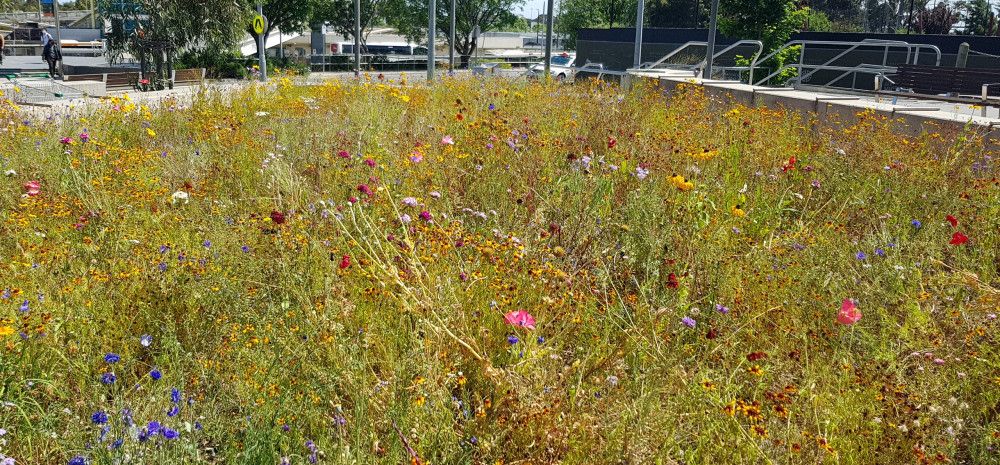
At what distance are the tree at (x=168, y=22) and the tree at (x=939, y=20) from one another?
50838mm

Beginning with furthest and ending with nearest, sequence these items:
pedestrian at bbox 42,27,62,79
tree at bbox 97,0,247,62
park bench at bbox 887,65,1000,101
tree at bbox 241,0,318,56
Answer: tree at bbox 241,0,318,56
tree at bbox 97,0,247,62
pedestrian at bbox 42,27,62,79
park bench at bbox 887,65,1000,101

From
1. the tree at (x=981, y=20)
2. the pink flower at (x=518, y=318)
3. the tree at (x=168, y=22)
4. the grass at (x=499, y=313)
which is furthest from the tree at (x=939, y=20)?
the pink flower at (x=518, y=318)

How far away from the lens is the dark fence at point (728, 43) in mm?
22969

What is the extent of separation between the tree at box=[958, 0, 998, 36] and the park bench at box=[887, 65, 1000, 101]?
5176 centimetres

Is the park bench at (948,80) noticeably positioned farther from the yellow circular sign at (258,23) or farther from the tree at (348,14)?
the tree at (348,14)

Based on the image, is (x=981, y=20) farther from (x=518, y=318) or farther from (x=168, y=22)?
(x=518, y=318)

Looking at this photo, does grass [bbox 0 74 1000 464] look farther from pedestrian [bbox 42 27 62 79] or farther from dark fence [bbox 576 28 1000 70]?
pedestrian [bbox 42 27 62 79]

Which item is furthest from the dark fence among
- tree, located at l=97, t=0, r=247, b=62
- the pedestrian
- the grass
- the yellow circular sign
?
the pedestrian

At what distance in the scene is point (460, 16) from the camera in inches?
2074

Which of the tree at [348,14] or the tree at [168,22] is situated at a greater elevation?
the tree at [348,14]

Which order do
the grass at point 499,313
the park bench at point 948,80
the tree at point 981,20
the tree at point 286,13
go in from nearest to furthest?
the grass at point 499,313 → the park bench at point 948,80 → the tree at point 286,13 → the tree at point 981,20

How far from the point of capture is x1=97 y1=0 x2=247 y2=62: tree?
26500mm

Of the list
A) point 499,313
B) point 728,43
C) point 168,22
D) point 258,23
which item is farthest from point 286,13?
point 499,313

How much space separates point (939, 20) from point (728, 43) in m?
36.4
